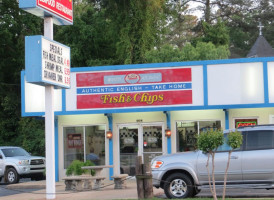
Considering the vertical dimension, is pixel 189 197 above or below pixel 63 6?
below

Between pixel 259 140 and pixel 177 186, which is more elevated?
pixel 259 140

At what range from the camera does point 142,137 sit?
22172 millimetres

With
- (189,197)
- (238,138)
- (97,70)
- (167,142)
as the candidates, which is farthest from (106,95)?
(238,138)

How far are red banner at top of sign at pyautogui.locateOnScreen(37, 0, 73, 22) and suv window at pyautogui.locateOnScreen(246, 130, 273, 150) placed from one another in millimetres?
6447

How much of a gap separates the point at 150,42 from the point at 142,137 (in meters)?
15.6

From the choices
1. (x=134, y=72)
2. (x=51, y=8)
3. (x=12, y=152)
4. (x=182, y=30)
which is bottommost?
(x=12, y=152)

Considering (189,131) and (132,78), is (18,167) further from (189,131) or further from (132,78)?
(189,131)

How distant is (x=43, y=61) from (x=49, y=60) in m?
0.43

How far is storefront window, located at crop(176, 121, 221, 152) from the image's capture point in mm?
21703

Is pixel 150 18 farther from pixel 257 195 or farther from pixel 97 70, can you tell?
pixel 257 195

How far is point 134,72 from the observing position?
2148 cm

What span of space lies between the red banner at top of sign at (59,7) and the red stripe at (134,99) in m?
5.19

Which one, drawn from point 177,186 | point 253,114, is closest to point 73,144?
Result: point 253,114

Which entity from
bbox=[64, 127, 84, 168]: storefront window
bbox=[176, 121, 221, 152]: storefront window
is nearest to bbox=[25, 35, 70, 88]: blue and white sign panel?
bbox=[64, 127, 84, 168]: storefront window
